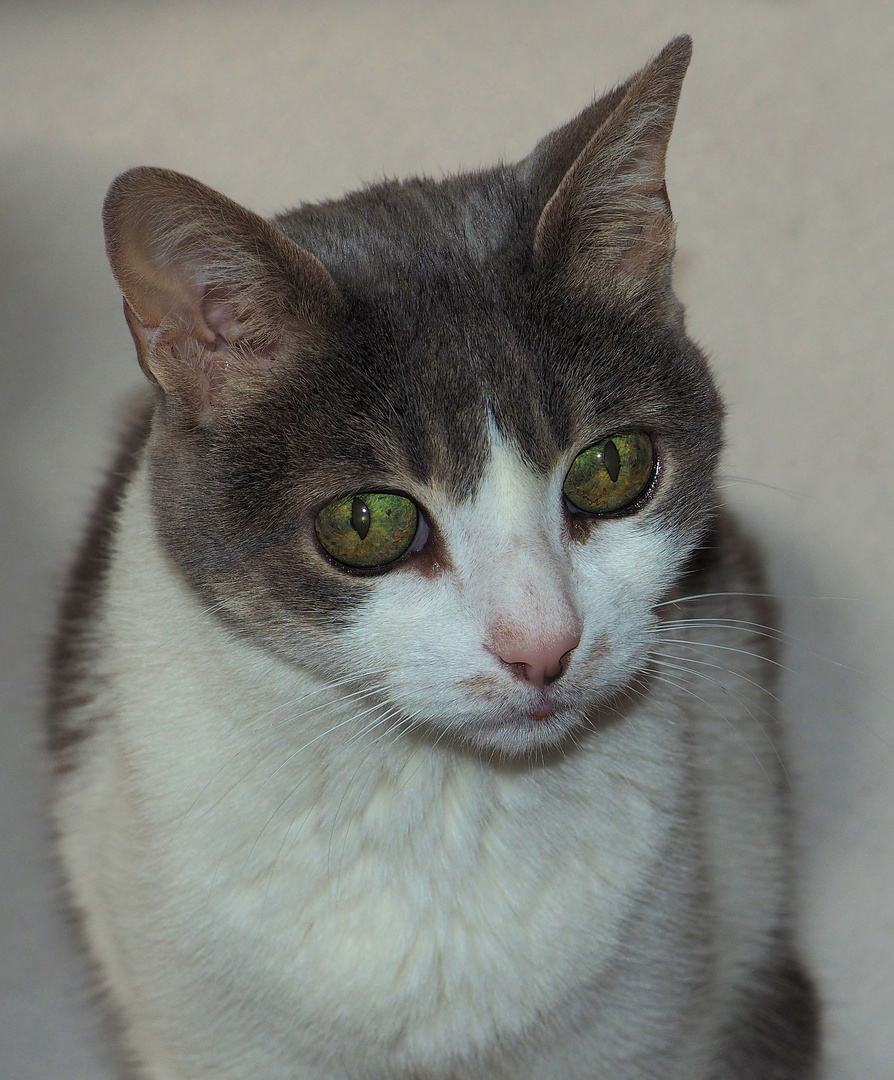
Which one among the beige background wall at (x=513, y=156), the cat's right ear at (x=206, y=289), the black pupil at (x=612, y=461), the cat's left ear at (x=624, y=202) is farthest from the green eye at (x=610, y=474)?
the beige background wall at (x=513, y=156)

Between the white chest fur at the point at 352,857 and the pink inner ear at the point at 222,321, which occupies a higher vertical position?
the pink inner ear at the point at 222,321

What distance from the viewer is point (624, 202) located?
1.31 metres

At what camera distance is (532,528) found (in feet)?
3.85

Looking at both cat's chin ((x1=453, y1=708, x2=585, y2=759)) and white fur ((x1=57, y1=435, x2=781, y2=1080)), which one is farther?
white fur ((x1=57, y1=435, x2=781, y2=1080))

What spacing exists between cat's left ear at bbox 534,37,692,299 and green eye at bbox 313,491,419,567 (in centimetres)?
28

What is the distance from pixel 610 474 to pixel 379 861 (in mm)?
484

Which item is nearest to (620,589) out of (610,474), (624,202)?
(610,474)

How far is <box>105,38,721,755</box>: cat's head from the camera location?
117cm

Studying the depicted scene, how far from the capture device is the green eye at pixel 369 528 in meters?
1.22

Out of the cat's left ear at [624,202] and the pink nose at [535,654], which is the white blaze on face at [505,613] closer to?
the pink nose at [535,654]

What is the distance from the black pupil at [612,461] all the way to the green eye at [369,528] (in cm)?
19

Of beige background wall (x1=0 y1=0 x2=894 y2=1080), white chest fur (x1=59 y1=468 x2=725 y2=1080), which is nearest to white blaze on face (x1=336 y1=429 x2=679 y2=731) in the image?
white chest fur (x1=59 y1=468 x2=725 y2=1080)

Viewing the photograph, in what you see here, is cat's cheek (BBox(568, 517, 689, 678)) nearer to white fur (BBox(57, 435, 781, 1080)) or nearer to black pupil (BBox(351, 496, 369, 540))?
white fur (BBox(57, 435, 781, 1080))

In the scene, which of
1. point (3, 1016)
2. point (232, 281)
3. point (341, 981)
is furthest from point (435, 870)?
point (3, 1016)
